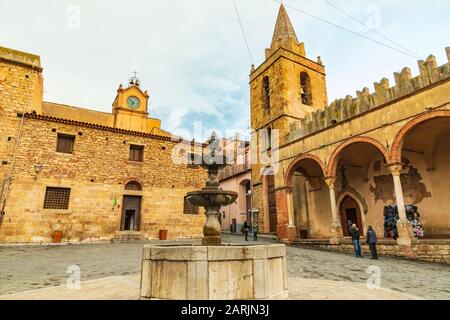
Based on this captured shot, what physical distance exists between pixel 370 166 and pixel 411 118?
5922 millimetres

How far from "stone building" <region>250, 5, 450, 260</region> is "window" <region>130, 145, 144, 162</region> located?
9391 mm

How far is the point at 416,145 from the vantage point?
13.9m

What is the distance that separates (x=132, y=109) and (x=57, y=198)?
13.7 m

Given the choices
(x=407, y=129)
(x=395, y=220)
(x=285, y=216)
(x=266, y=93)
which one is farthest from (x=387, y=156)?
(x=266, y=93)

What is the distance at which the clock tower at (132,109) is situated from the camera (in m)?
25.5

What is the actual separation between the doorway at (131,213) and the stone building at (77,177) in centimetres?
6

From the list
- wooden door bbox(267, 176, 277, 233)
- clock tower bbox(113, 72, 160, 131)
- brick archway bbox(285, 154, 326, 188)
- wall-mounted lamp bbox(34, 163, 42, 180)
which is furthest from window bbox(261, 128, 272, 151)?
wall-mounted lamp bbox(34, 163, 42, 180)

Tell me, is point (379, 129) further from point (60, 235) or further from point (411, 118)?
point (60, 235)

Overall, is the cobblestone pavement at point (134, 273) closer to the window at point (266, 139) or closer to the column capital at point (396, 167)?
the column capital at point (396, 167)

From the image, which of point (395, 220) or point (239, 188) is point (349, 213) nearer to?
point (395, 220)

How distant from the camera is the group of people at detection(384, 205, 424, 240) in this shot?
520 inches

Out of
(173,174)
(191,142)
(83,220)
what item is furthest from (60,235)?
(191,142)

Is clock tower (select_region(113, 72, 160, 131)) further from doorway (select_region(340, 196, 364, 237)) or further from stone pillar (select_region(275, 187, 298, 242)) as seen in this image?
doorway (select_region(340, 196, 364, 237))
